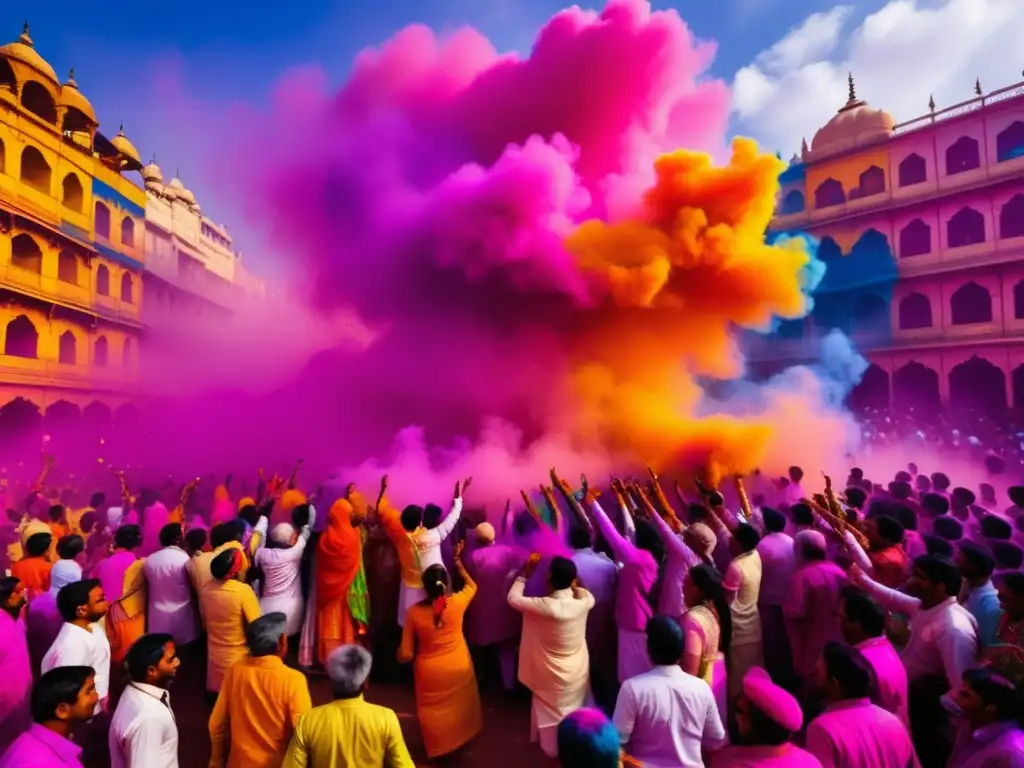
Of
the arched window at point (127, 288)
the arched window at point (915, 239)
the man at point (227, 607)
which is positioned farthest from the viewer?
the arched window at point (915, 239)

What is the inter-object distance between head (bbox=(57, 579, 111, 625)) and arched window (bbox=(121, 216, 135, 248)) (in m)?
17.6

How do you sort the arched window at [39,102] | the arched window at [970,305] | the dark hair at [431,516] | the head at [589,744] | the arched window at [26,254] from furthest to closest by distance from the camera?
the arched window at [970,305] → the arched window at [39,102] → the arched window at [26,254] → the dark hair at [431,516] → the head at [589,744]

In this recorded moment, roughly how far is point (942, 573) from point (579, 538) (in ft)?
7.48

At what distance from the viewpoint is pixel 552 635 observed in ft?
12.2

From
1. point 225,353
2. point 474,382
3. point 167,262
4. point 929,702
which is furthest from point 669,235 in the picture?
point 167,262

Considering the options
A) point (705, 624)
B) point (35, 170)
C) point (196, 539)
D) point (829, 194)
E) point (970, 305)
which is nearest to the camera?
point (705, 624)

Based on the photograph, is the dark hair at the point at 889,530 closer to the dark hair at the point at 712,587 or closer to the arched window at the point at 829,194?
the dark hair at the point at 712,587

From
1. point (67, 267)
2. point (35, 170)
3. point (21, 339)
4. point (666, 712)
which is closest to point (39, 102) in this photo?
point (35, 170)

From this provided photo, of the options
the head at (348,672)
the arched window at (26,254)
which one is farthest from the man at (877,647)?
the arched window at (26,254)

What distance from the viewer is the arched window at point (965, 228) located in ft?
64.2

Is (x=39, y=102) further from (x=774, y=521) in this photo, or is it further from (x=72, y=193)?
(x=774, y=521)

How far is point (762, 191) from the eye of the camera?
11.4m

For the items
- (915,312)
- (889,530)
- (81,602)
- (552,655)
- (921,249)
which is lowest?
(552,655)

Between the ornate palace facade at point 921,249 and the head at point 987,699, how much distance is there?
2027 cm
